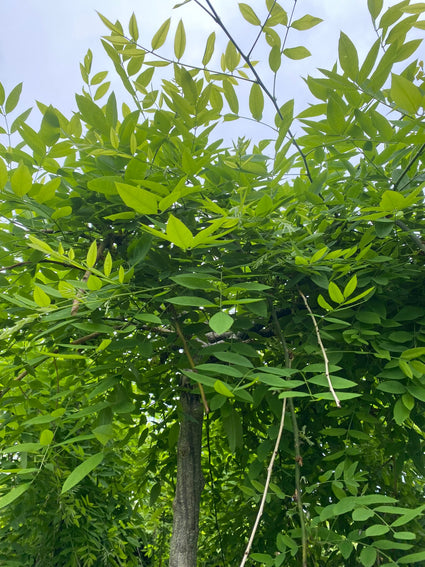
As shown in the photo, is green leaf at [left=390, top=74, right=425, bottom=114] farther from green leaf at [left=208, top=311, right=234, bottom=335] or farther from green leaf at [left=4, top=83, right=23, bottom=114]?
green leaf at [left=4, top=83, right=23, bottom=114]

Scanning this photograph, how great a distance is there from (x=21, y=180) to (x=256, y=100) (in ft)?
1.40

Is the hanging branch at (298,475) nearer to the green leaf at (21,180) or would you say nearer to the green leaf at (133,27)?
the green leaf at (21,180)

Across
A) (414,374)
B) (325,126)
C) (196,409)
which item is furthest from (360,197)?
(196,409)

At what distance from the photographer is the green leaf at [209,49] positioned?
2.63ft

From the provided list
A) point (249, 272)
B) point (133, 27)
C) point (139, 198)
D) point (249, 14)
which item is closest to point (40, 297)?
point (139, 198)

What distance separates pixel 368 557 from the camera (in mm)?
547

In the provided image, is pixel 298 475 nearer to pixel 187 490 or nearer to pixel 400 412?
pixel 400 412

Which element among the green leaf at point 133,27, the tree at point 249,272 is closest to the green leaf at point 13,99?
the tree at point 249,272

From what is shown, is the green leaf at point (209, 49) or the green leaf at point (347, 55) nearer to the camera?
the green leaf at point (347, 55)

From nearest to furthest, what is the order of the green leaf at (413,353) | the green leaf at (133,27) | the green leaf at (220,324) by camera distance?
the green leaf at (220,324)
the green leaf at (413,353)
the green leaf at (133,27)

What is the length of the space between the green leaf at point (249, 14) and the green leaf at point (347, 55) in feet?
0.69

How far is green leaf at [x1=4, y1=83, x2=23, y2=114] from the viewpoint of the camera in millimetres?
867

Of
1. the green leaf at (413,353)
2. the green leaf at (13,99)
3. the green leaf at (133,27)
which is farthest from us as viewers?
the green leaf at (13,99)

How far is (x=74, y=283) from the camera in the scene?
1.93 feet
